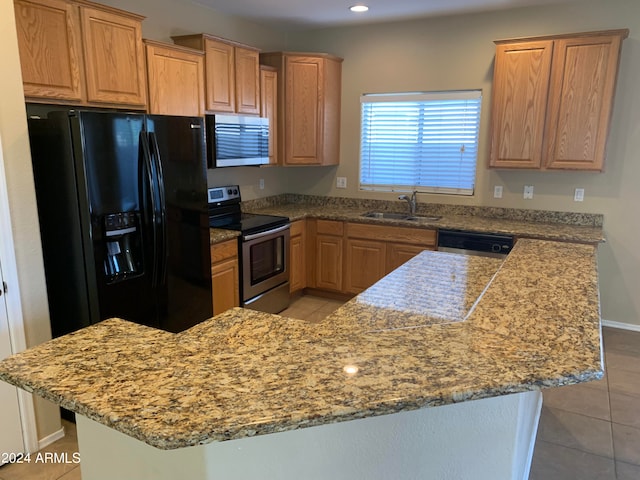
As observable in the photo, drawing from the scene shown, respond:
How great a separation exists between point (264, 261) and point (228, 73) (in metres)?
1.58

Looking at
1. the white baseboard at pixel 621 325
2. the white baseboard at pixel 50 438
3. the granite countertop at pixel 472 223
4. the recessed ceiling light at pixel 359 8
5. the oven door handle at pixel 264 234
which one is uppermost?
the recessed ceiling light at pixel 359 8

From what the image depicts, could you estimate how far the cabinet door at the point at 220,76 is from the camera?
3.53m

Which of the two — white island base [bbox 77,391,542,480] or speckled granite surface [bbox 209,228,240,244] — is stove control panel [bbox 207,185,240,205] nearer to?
speckled granite surface [bbox 209,228,240,244]

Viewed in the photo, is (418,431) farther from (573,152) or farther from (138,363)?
(573,152)

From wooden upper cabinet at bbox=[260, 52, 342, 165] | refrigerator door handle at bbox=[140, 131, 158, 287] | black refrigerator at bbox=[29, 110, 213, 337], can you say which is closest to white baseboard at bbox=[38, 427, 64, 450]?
black refrigerator at bbox=[29, 110, 213, 337]

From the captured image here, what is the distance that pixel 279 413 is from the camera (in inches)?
34.0

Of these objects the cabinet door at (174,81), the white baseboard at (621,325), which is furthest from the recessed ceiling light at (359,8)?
the white baseboard at (621,325)

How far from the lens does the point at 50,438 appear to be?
95.8 inches

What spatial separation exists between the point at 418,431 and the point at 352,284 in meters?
3.24

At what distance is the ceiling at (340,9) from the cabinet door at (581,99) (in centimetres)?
54

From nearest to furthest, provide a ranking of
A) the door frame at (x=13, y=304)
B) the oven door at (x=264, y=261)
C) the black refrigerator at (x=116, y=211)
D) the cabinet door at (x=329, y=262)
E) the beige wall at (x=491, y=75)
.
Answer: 1. the door frame at (x=13, y=304)
2. the black refrigerator at (x=116, y=211)
3. the beige wall at (x=491, y=75)
4. the oven door at (x=264, y=261)
5. the cabinet door at (x=329, y=262)

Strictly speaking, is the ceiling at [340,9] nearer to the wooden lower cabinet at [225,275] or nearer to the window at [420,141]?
the window at [420,141]

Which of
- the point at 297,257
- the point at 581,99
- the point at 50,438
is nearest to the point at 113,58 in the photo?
the point at 50,438

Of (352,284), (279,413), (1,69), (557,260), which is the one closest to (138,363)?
(279,413)
